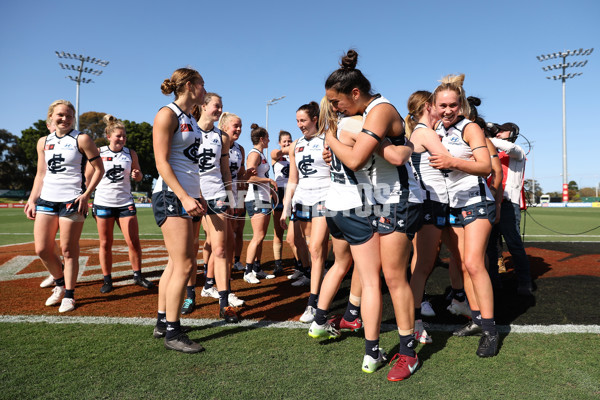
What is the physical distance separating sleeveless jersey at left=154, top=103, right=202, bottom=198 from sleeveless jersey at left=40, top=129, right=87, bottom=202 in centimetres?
189

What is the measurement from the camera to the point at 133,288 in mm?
5578

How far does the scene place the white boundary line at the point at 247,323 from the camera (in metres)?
3.61

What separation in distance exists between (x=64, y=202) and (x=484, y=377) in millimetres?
4627

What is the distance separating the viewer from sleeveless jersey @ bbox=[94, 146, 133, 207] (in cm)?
577

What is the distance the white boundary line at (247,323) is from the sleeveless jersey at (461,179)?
4.13 feet

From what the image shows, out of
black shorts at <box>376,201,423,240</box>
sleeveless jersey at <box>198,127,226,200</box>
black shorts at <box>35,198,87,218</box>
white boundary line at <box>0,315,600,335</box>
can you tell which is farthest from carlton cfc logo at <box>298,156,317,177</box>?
black shorts at <box>35,198,87,218</box>

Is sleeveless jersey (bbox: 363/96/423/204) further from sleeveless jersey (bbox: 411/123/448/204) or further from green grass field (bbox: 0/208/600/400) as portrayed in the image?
green grass field (bbox: 0/208/600/400)

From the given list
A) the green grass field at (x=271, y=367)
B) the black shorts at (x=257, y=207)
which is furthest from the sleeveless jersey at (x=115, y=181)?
the green grass field at (x=271, y=367)

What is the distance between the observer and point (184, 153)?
347cm

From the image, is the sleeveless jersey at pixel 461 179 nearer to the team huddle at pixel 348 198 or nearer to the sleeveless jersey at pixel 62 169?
the team huddle at pixel 348 198

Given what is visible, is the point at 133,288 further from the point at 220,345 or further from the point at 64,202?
the point at 220,345

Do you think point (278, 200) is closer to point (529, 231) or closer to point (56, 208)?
point (56, 208)

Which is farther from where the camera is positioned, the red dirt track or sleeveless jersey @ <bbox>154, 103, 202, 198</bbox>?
the red dirt track

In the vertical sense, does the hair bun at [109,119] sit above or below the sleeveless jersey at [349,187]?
above
